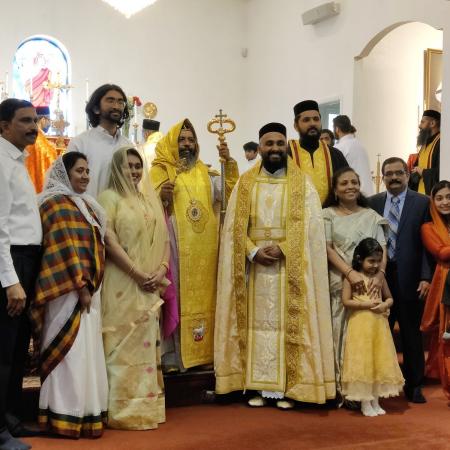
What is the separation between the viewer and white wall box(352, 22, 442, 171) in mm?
10305

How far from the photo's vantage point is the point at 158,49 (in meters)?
12.9

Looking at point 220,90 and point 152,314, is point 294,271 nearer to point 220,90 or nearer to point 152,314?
point 152,314

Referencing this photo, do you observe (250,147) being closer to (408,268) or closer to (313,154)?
(313,154)

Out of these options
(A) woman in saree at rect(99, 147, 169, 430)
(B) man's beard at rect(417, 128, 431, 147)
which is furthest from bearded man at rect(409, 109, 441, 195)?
(A) woman in saree at rect(99, 147, 169, 430)

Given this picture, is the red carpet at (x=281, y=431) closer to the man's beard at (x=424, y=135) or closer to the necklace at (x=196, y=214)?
the necklace at (x=196, y=214)

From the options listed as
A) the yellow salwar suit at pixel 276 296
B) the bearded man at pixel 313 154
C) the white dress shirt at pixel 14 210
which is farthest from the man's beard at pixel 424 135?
the white dress shirt at pixel 14 210

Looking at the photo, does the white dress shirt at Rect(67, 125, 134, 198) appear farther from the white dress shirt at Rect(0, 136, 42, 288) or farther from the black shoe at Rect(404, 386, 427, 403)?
the black shoe at Rect(404, 386, 427, 403)

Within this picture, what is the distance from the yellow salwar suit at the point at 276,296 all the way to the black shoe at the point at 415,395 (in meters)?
0.66

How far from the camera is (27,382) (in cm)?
448

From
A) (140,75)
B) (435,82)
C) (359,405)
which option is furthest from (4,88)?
(359,405)

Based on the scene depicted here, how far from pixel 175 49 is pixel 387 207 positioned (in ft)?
28.7

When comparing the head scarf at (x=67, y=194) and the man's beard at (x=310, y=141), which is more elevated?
the man's beard at (x=310, y=141)

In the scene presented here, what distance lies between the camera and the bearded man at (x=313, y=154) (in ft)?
16.7

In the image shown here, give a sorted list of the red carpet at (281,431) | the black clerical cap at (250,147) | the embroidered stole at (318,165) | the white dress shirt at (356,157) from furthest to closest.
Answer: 1. the black clerical cap at (250,147)
2. the white dress shirt at (356,157)
3. the embroidered stole at (318,165)
4. the red carpet at (281,431)
